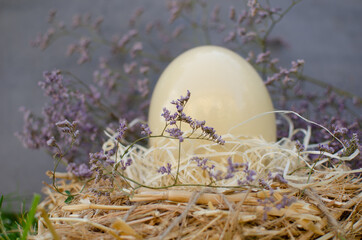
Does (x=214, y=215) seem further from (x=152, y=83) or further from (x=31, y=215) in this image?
(x=152, y=83)

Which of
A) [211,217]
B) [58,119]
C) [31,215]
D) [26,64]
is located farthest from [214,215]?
[26,64]

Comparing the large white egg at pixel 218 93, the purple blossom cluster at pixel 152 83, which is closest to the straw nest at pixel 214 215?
the purple blossom cluster at pixel 152 83

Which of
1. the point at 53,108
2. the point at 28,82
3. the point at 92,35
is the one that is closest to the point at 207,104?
the point at 53,108

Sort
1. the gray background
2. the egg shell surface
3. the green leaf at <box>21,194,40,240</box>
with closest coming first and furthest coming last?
the green leaf at <box>21,194,40,240</box> → the egg shell surface → the gray background

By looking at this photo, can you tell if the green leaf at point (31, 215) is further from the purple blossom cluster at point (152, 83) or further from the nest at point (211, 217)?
the purple blossom cluster at point (152, 83)

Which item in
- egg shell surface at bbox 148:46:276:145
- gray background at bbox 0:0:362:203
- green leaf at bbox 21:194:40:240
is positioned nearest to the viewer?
green leaf at bbox 21:194:40:240

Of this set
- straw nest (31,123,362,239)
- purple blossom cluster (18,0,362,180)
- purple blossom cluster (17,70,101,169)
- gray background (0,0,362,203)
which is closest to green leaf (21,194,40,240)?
straw nest (31,123,362,239)

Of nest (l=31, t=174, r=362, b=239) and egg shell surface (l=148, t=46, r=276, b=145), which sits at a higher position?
egg shell surface (l=148, t=46, r=276, b=145)

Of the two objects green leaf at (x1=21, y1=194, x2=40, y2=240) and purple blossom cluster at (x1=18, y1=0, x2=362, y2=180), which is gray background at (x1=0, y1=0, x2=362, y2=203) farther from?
green leaf at (x1=21, y1=194, x2=40, y2=240)

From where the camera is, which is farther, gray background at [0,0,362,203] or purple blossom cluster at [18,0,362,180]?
gray background at [0,0,362,203]
